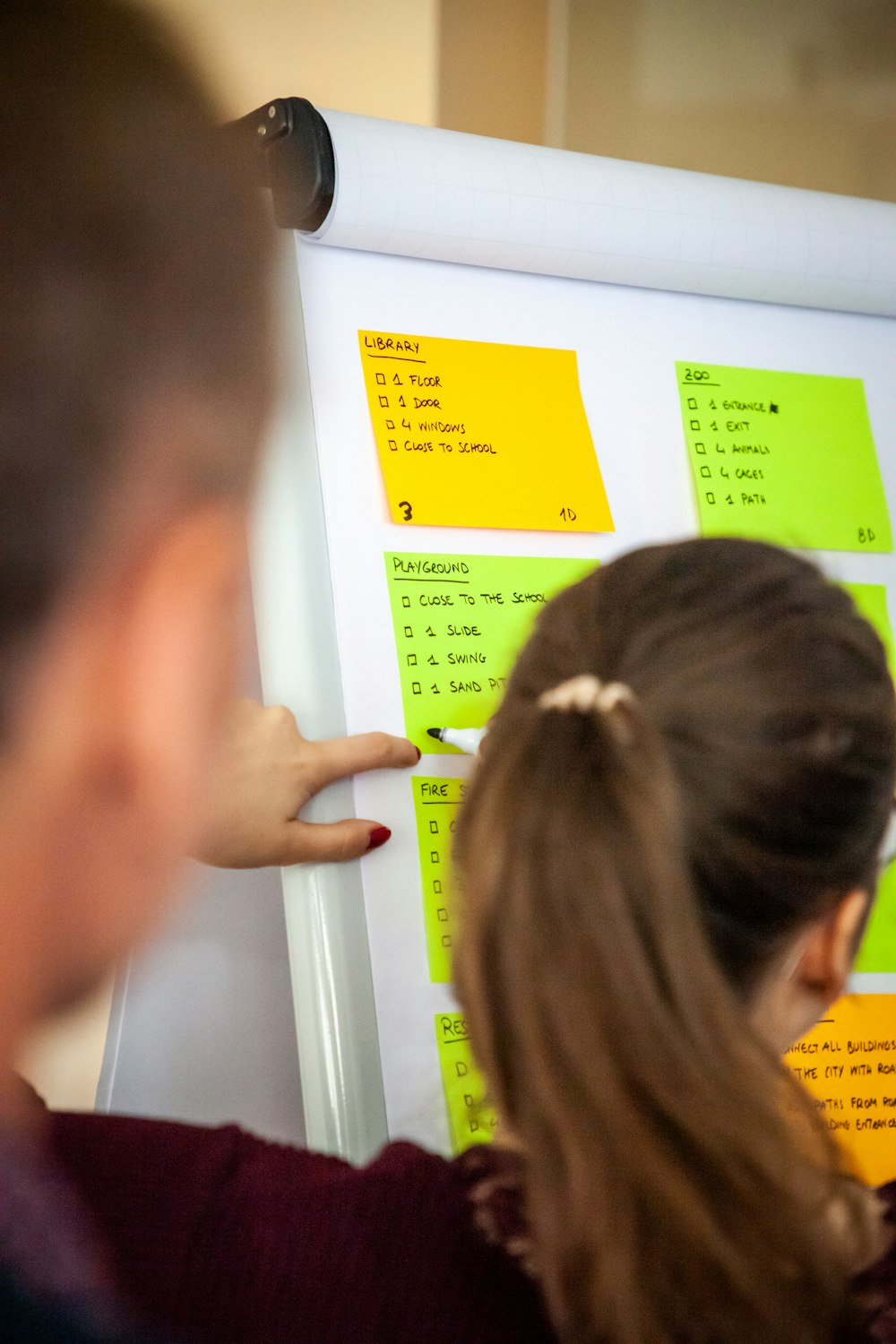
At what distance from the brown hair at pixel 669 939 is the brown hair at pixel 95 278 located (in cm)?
28

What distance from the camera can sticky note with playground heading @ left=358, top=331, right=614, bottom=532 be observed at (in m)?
0.88

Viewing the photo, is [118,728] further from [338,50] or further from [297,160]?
[338,50]

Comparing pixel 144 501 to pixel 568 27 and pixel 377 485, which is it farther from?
pixel 568 27

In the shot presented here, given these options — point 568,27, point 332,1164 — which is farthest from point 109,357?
point 568,27

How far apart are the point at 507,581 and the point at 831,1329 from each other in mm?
516

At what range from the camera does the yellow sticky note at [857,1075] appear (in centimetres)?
89

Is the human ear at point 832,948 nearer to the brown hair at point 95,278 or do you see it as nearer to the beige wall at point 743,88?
the brown hair at point 95,278

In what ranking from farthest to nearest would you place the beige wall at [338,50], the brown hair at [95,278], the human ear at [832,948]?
the beige wall at [338,50] < the human ear at [832,948] < the brown hair at [95,278]

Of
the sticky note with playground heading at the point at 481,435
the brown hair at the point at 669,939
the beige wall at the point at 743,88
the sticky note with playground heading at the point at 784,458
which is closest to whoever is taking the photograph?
the brown hair at the point at 669,939

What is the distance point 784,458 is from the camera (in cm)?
102

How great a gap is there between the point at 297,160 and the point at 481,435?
229mm

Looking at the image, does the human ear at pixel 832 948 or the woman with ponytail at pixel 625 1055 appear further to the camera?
the human ear at pixel 832 948

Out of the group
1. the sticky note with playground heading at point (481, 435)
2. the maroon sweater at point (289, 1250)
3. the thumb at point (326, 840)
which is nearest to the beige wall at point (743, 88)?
the sticky note with playground heading at point (481, 435)

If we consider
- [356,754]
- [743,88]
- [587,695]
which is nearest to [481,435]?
[356,754]
